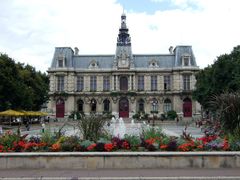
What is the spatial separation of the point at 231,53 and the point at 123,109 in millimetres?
30116

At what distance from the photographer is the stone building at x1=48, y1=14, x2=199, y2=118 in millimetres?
71062

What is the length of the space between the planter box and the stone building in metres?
59.4

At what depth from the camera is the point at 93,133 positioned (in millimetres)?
13977

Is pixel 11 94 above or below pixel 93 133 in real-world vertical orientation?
above

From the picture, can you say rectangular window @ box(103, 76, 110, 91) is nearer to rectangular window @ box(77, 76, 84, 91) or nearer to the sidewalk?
rectangular window @ box(77, 76, 84, 91)

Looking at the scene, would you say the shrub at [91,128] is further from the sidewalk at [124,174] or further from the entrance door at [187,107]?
the entrance door at [187,107]

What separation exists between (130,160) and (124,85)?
61.0m

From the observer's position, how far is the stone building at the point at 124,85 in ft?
233

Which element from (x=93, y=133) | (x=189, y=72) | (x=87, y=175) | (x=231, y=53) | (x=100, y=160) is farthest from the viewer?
(x=189, y=72)

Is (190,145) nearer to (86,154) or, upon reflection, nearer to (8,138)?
(86,154)

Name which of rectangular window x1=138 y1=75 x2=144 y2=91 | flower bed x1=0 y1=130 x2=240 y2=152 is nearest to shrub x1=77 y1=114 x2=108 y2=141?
flower bed x1=0 y1=130 x2=240 y2=152

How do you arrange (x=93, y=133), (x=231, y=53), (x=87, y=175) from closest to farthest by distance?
(x=87, y=175) → (x=93, y=133) → (x=231, y=53)

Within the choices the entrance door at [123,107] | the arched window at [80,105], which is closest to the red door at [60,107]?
the arched window at [80,105]

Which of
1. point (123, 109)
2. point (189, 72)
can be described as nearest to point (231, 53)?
point (189, 72)
